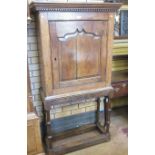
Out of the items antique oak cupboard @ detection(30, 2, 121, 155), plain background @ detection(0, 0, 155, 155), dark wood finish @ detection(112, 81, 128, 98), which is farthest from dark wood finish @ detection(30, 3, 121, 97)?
plain background @ detection(0, 0, 155, 155)

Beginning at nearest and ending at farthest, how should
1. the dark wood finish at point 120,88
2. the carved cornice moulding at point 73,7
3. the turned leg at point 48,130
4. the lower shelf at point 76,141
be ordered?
the carved cornice moulding at point 73,7
the turned leg at point 48,130
the lower shelf at point 76,141
the dark wood finish at point 120,88

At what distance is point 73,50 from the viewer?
1674mm

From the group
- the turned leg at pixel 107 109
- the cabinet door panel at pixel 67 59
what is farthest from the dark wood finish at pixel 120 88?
the cabinet door panel at pixel 67 59

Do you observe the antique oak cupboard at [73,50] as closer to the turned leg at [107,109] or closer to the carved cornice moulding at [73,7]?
the carved cornice moulding at [73,7]

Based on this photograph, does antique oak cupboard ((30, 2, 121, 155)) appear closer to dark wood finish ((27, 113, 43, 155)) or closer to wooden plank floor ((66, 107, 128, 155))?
dark wood finish ((27, 113, 43, 155))

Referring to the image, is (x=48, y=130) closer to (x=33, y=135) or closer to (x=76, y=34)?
(x=33, y=135)

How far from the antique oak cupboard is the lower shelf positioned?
1 cm

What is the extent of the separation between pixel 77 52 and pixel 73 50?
42 millimetres

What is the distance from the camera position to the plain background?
52 cm

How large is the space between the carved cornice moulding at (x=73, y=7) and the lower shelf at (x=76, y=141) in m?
1.32

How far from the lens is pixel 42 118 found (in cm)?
213
